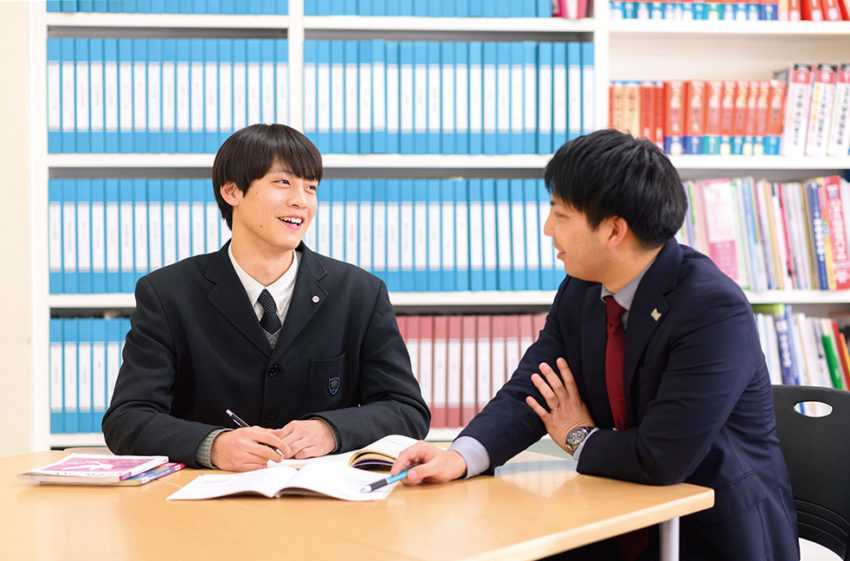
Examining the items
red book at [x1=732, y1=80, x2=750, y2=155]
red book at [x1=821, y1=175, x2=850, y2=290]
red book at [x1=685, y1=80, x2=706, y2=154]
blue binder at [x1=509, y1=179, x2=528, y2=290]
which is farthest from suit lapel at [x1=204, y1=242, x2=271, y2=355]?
red book at [x1=821, y1=175, x2=850, y2=290]

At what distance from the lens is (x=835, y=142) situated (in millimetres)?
2787

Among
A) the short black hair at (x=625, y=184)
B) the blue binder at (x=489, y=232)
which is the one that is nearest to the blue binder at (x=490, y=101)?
the blue binder at (x=489, y=232)

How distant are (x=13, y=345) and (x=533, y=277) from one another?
1.64m

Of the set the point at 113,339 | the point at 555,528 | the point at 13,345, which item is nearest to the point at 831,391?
the point at 555,528

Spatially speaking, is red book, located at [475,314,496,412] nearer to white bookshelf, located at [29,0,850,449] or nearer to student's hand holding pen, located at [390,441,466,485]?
white bookshelf, located at [29,0,850,449]

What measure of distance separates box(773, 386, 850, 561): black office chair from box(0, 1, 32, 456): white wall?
2146 millimetres

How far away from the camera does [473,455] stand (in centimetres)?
138

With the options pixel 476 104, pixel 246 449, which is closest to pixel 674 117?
pixel 476 104

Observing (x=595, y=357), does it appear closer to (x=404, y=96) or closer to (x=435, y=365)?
(x=435, y=365)

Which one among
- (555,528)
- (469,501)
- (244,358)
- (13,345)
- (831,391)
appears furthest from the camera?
(13,345)

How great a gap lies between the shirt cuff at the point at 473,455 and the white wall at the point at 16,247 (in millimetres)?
1712

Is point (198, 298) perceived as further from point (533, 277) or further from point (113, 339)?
point (533, 277)

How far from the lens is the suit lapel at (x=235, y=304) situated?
1760 millimetres

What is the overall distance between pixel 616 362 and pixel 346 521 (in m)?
0.59
